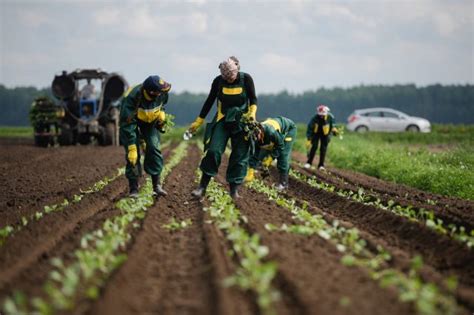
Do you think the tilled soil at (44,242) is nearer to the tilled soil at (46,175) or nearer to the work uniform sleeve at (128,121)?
the tilled soil at (46,175)

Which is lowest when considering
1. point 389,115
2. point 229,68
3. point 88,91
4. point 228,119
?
point 389,115

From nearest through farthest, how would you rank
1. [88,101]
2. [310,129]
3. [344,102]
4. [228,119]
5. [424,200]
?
[228,119] → [424,200] → [310,129] → [88,101] → [344,102]

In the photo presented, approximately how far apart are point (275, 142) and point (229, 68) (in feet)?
6.20

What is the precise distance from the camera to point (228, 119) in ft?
27.1

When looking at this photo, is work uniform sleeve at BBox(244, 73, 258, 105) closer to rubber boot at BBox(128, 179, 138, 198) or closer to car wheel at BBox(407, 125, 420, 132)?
rubber boot at BBox(128, 179, 138, 198)

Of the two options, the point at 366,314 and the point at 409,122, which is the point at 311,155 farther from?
the point at 409,122

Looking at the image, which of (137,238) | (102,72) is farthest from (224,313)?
(102,72)

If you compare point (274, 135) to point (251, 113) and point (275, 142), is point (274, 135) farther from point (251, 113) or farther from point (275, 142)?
point (251, 113)


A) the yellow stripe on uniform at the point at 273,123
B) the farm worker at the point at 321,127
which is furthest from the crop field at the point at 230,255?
the farm worker at the point at 321,127

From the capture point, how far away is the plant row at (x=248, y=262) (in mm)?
4098

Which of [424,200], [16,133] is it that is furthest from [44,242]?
[16,133]

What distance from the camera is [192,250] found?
5.69m

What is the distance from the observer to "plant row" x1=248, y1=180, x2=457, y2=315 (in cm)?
405

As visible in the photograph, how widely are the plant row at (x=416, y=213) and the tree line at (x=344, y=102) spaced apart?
6024cm
